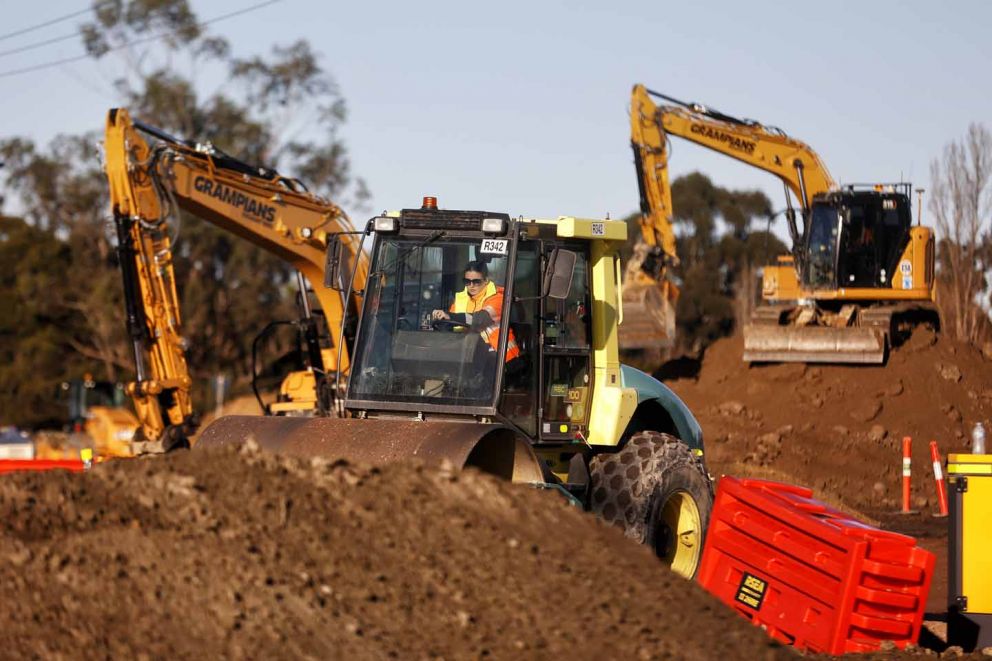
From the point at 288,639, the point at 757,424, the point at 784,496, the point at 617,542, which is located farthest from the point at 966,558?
the point at 757,424

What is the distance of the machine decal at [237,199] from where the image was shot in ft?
59.1

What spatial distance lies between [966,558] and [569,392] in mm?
2943

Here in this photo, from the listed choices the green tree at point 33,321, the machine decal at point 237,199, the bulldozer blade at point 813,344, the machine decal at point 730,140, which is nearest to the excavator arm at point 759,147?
the machine decal at point 730,140

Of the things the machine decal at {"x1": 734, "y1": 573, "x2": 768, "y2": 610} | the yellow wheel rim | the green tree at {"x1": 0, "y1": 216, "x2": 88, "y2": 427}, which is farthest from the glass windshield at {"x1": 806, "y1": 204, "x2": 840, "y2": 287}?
the green tree at {"x1": 0, "y1": 216, "x2": 88, "y2": 427}

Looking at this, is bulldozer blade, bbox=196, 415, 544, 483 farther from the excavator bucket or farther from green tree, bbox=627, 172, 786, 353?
green tree, bbox=627, 172, 786, 353

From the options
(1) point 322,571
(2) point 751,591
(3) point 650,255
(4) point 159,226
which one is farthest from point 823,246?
(1) point 322,571

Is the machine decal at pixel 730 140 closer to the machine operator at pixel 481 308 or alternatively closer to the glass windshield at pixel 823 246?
the glass windshield at pixel 823 246

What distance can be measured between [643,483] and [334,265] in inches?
108

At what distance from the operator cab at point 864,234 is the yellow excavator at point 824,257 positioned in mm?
20

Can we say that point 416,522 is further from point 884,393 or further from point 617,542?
point 884,393

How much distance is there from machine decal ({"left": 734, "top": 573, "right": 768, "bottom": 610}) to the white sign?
9.16ft

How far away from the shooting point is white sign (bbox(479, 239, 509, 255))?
9.84 metres

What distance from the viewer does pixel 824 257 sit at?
2855 centimetres

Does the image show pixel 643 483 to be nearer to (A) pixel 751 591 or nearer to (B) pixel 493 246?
(A) pixel 751 591
